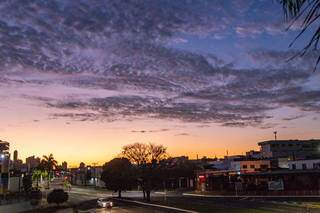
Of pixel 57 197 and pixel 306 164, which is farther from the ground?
pixel 306 164

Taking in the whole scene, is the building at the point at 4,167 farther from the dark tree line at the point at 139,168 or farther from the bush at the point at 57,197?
the dark tree line at the point at 139,168

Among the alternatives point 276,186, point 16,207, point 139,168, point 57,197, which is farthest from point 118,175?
point 16,207

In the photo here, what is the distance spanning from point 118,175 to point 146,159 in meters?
17.8

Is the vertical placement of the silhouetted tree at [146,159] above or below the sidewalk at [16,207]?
above

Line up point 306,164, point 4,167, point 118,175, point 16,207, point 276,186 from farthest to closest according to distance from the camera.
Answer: point 306,164
point 118,175
point 276,186
point 4,167
point 16,207

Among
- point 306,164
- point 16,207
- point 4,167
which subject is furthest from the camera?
point 306,164

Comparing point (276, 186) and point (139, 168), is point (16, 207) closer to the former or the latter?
point (139, 168)

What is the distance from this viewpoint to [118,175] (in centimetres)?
11362

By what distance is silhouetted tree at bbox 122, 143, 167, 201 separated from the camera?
305 feet

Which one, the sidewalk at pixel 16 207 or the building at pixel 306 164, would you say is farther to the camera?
the building at pixel 306 164

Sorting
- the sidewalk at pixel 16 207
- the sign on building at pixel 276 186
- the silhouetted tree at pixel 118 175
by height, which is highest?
the silhouetted tree at pixel 118 175

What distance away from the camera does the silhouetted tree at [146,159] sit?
92.8 meters

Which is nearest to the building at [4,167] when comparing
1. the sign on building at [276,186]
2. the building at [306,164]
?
the sign on building at [276,186]

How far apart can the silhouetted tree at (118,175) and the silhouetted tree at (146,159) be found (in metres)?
6.45
